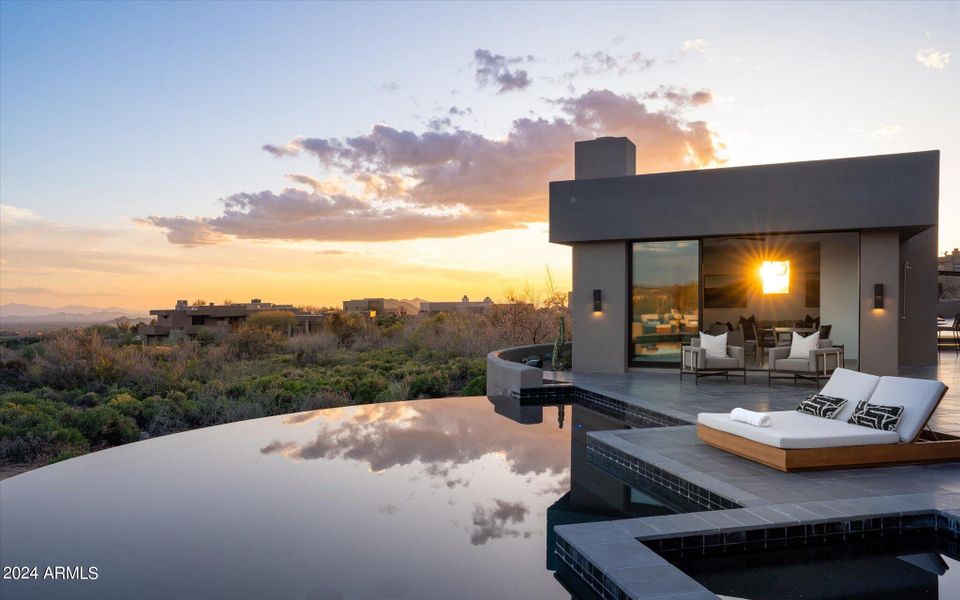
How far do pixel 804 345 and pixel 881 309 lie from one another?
5.59 feet

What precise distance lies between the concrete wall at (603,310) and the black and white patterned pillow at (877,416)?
6593 mm

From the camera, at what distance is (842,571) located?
3715mm

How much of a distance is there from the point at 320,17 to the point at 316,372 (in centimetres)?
838

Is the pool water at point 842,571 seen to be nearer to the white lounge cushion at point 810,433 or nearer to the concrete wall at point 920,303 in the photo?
the white lounge cushion at point 810,433

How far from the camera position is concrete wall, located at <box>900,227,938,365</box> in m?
13.8

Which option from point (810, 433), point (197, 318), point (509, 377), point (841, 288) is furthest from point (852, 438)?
point (197, 318)

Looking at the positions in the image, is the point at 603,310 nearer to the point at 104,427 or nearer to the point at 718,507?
the point at 718,507

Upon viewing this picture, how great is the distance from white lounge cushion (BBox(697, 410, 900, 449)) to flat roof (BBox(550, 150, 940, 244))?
6090 mm

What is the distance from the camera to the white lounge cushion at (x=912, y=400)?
546 cm

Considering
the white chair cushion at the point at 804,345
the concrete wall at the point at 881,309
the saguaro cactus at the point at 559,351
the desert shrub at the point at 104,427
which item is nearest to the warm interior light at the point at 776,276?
the concrete wall at the point at 881,309

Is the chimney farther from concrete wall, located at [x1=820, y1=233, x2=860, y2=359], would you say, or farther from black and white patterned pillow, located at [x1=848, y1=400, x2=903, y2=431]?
black and white patterned pillow, located at [x1=848, y1=400, x2=903, y2=431]

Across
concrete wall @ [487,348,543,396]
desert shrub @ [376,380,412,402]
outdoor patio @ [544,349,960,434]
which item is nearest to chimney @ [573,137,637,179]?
outdoor patio @ [544,349,960,434]

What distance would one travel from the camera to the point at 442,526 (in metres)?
4.75

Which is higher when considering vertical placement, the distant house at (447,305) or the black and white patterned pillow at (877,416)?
the distant house at (447,305)
